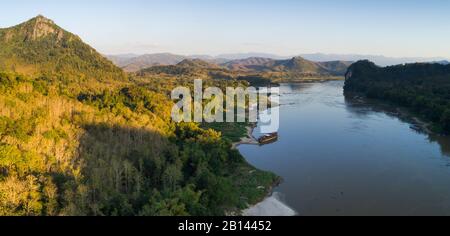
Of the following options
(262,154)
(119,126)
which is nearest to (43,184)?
(119,126)

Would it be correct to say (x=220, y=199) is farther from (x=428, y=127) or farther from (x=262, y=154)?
(x=428, y=127)

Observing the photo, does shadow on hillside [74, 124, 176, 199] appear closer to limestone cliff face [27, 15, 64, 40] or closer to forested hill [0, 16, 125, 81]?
forested hill [0, 16, 125, 81]

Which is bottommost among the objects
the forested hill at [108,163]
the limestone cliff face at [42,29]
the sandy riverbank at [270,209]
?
the sandy riverbank at [270,209]

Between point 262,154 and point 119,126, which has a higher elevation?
point 119,126

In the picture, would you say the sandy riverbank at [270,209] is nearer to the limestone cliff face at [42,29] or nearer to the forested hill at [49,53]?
the forested hill at [49,53]

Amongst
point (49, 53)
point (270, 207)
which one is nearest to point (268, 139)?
point (270, 207)

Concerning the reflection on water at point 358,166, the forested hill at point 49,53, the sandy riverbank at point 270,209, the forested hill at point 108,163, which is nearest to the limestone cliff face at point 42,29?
the forested hill at point 49,53
